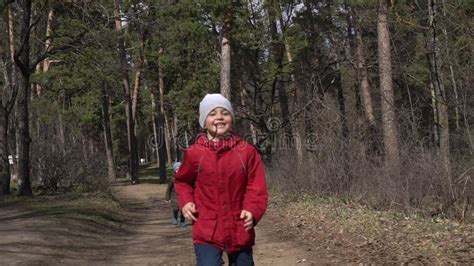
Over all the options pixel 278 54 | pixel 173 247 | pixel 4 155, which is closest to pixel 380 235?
pixel 173 247

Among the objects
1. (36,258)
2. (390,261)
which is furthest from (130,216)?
(390,261)

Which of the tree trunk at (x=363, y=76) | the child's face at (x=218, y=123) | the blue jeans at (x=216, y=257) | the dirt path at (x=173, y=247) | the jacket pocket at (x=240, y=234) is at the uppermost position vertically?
the tree trunk at (x=363, y=76)

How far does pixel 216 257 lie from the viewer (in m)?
4.23

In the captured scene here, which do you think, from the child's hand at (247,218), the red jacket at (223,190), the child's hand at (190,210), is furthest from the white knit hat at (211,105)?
the child's hand at (247,218)

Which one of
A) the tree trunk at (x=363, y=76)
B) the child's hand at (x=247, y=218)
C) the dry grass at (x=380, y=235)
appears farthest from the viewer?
the tree trunk at (x=363, y=76)

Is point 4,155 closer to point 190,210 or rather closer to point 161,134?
point 161,134

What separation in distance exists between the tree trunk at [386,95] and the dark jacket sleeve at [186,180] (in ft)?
31.9

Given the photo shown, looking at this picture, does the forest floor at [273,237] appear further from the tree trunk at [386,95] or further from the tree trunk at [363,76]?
the tree trunk at [363,76]

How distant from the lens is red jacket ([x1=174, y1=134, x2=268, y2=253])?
4.21 meters

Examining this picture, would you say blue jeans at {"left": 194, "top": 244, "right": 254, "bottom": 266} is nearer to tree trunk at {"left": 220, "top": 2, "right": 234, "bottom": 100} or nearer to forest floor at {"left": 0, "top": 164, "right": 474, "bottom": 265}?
forest floor at {"left": 0, "top": 164, "right": 474, "bottom": 265}

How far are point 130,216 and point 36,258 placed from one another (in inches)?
346

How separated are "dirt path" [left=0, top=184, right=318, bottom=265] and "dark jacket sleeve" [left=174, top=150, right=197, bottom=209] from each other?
5.03 meters

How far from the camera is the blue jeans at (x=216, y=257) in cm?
422

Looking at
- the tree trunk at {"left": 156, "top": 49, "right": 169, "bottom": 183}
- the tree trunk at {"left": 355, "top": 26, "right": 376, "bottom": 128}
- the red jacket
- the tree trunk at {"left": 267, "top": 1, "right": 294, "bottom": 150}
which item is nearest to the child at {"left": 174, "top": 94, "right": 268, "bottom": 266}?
the red jacket
